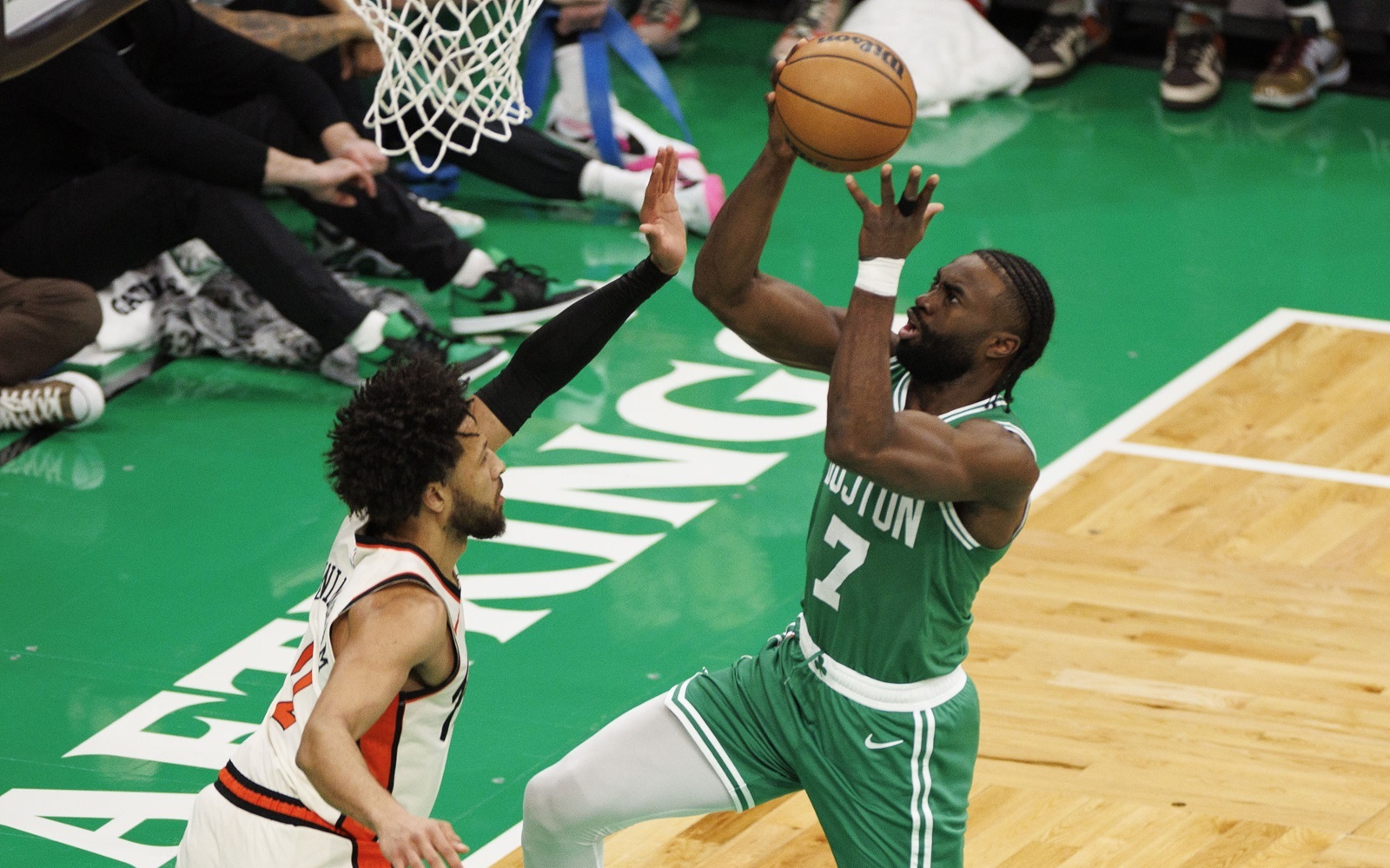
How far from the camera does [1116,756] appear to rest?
16.4ft

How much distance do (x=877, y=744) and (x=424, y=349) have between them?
386cm

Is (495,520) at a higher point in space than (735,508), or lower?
higher

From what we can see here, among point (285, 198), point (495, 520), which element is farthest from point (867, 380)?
point (285, 198)

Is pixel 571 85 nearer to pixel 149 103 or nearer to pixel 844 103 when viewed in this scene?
pixel 149 103

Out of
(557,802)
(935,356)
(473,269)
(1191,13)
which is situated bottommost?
(1191,13)

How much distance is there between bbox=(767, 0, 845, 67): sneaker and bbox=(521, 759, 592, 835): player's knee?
7.29m

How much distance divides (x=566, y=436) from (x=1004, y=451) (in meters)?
3.60

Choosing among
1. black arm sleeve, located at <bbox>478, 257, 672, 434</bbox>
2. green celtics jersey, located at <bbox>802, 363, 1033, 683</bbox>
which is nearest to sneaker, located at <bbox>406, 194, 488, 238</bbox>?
black arm sleeve, located at <bbox>478, 257, 672, 434</bbox>

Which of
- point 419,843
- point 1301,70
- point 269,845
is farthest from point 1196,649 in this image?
point 1301,70

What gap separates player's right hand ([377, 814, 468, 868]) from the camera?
2926 millimetres

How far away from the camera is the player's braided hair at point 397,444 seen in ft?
11.2

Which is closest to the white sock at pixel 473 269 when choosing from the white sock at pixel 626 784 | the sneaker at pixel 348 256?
the sneaker at pixel 348 256

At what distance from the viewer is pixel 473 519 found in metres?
3.48

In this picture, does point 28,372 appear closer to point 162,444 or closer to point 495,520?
point 162,444
